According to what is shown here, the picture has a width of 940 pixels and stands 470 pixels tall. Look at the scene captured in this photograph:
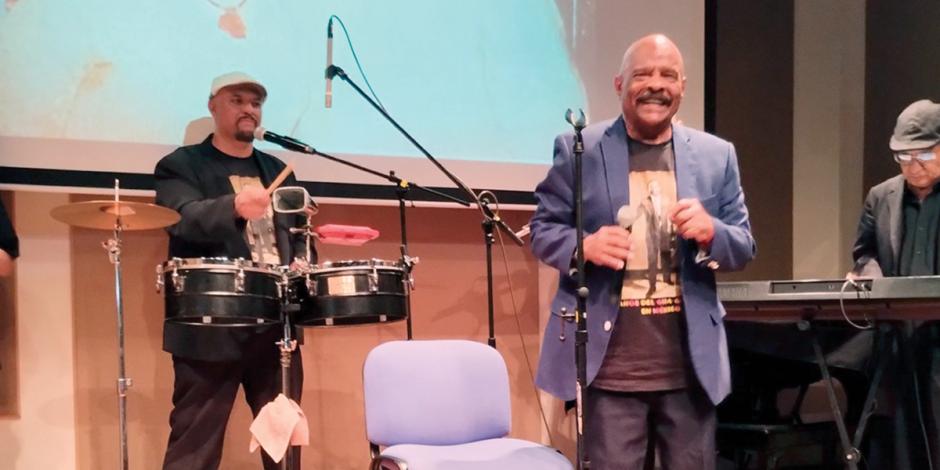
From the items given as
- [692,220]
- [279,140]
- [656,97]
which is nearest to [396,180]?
[279,140]

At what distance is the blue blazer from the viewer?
2004 millimetres

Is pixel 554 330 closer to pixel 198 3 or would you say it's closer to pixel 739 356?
Answer: pixel 739 356

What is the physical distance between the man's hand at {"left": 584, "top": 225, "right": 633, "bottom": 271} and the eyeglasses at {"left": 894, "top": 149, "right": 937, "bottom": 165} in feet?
6.30

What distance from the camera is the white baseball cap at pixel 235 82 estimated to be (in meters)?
2.86

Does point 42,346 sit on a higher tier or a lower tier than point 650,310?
lower

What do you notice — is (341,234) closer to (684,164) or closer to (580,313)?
(580,313)

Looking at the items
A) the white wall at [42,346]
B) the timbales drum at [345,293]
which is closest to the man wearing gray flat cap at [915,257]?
the timbales drum at [345,293]

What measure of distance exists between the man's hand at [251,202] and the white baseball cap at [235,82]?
1.94 ft

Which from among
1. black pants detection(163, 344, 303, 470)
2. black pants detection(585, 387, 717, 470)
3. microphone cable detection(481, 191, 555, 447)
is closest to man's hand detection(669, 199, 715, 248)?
black pants detection(585, 387, 717, 470)

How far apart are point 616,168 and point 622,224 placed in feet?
0.64

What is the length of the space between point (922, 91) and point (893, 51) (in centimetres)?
39

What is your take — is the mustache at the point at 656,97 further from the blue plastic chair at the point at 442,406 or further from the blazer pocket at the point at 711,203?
the blue plastic chair at the point at 442,406

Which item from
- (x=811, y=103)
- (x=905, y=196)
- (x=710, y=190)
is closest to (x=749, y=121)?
(x=811, y=103)

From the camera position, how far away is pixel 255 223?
278 cm
